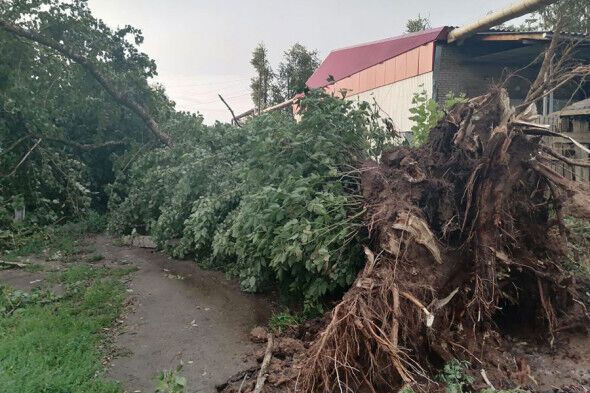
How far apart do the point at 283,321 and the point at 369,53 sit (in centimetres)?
1082

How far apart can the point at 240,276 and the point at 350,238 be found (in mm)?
1854

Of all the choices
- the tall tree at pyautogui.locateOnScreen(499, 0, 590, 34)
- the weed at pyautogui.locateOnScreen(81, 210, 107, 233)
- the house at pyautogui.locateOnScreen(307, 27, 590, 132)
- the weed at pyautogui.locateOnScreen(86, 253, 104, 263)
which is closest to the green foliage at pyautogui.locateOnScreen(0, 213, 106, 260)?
the weed at pyautogui.locateOnScreen(81, 210, 107, 233)

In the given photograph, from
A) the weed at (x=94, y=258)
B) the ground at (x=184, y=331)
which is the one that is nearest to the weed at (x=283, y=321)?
the ground at (x=184, y=331)

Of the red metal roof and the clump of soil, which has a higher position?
the red metal roof

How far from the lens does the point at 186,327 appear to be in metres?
4.10

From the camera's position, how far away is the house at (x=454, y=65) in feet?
30.1

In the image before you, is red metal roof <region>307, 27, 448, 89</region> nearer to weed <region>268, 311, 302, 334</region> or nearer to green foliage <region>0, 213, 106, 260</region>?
weed <region>268, 311, 302, 334</region>

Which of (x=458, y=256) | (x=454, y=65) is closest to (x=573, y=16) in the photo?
(x=454, y=65)

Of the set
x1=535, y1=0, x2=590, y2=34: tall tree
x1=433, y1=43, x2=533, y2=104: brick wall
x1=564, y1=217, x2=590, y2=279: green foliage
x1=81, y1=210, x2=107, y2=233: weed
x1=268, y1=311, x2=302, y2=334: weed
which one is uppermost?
x1=535, y1=0, x2=590, y2=34: tall tree

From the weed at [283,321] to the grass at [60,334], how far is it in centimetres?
140

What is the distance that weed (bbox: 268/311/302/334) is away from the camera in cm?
393

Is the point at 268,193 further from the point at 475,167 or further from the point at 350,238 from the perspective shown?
the point at 475,167

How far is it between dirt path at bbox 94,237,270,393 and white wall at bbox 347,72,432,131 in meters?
6.02

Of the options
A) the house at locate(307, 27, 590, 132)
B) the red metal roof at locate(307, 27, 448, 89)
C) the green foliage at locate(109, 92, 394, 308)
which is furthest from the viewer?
the red metal roof at locate(307, 27, 448, 89)
